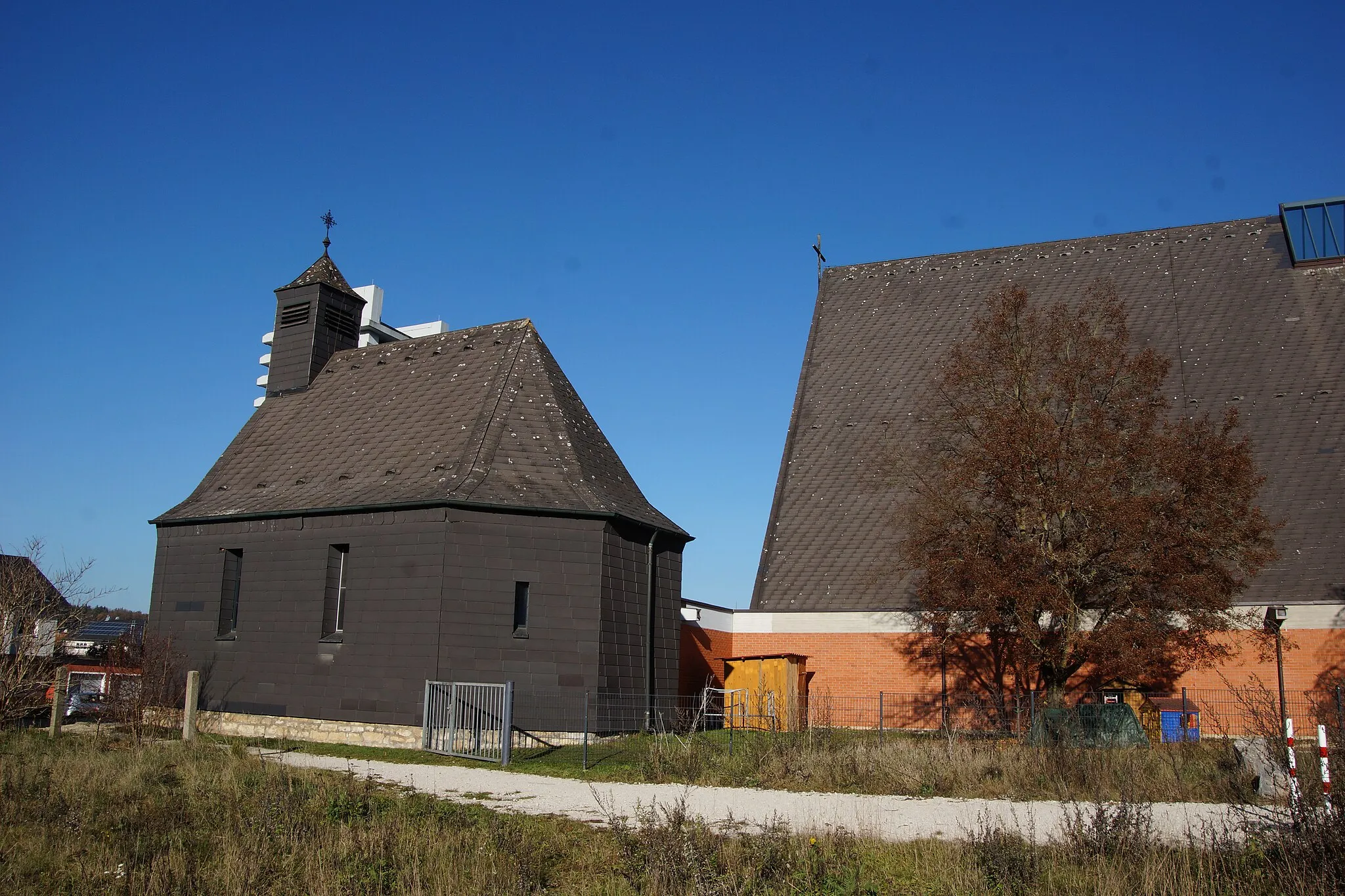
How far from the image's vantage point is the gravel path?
10.2 meters

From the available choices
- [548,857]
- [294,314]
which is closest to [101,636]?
[294,314]

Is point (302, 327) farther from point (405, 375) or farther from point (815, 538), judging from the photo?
point (815, 538)

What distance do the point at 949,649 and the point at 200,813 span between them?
16649 millimetres

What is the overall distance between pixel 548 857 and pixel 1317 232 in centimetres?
2764

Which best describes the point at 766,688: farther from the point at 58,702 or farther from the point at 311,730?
the point at 58,702

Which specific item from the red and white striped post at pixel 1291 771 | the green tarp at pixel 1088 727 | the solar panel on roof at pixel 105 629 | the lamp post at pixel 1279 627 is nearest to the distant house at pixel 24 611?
the green tarp at pixel 1088 727

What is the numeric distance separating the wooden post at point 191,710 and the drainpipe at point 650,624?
8.26 m

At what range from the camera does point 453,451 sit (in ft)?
68.6

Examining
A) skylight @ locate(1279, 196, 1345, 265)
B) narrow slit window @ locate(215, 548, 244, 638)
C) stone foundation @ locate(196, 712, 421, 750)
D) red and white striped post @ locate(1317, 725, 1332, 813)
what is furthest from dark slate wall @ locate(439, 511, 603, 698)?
skylight @ locate(1279, 196, 1345, 265)

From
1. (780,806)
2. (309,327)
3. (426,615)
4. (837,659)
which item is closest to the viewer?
(780,806)

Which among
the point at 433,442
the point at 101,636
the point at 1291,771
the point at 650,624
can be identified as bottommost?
the point at 1291,771

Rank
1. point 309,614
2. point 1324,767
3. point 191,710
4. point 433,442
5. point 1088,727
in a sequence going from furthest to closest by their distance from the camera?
1. point 433,442
2. point 309,614
3. point 191,710
4. point 1088,727
5. point 1324,767

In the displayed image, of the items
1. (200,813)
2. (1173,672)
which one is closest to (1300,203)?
(1173,672)

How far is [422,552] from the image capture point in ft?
63.7
